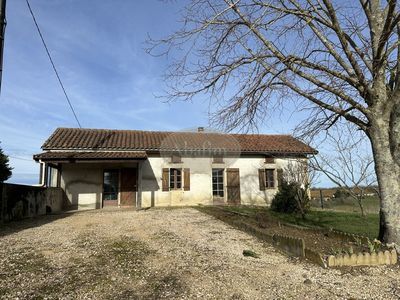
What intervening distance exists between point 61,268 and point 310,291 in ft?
11.2

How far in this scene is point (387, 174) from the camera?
17.8ft

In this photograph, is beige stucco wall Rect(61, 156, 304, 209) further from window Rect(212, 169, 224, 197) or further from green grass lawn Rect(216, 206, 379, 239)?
green grass lawn Rect(216, 206, 379, 239)

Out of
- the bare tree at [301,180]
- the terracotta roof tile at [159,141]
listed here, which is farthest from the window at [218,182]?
the bare tree at [301,180]

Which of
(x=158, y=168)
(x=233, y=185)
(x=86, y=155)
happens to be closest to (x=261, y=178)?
(x=233, y=185)

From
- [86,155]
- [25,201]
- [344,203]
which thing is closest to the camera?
[25,201]

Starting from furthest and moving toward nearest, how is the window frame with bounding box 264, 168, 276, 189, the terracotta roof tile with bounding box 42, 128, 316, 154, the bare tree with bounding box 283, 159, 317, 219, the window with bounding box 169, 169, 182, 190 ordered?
the window frame with bounding box 264, 168, 276, 189 < the window with bounding box 169, 169, 182, 190 < the terracotta roof tile with bounding box 42, 128, 316, 154 < the bare tree with bounding box 283, 159, 317, 219

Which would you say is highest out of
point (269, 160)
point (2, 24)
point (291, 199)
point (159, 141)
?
point (2, 24)

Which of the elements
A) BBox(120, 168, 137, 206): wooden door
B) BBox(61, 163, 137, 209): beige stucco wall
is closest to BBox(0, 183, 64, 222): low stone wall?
BBox(61, 163, 137, 209): beige stucco wall

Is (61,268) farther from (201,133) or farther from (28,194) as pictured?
(201,133)

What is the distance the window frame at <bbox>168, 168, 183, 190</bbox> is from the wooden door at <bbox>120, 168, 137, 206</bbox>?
1.89m

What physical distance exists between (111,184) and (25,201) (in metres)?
5.31

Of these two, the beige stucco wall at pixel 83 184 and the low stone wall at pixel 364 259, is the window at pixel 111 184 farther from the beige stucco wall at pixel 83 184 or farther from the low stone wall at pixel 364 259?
the low stone wall at pixel 364 259

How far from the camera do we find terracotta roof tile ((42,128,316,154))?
642 inches

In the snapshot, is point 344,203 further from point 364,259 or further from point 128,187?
point 364,259
